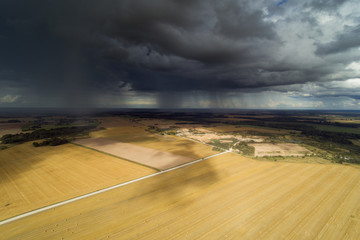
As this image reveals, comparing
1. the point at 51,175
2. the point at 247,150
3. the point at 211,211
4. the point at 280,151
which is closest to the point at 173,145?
the point at 247,150

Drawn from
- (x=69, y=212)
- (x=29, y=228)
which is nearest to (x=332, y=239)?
(x=69, y=212)

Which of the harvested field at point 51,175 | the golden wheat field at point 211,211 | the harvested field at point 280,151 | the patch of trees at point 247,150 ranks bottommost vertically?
the harvested field at point 280,151

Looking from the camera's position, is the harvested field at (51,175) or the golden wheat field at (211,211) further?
the harvested field at (51,175)

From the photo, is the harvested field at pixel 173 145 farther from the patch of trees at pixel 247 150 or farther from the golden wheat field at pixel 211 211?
the golden wheat field at pixel 211 211

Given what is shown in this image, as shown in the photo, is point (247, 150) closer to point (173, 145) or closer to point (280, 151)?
point (280, 151)

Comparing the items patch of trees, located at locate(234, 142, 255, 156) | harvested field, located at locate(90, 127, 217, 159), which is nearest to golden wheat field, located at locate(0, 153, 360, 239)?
harvested field, located at locate(90, 127, 217, 159)

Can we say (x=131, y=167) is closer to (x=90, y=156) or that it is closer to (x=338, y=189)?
(x=90, y=156)

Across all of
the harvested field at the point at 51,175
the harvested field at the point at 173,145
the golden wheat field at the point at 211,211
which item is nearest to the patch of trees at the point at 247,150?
the harvested field at the point at 173,145
